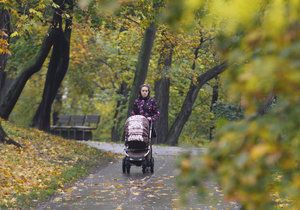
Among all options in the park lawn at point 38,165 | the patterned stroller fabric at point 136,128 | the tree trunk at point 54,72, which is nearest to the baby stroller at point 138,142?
the patterned stroller fabric at point 136,128

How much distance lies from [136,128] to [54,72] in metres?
9.98

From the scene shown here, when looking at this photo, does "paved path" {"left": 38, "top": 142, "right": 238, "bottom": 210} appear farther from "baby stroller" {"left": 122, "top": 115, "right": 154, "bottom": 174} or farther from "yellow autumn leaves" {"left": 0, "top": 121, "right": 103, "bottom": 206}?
"yellow autumn leaves" {"left": 0, "top": 121, "right": 103, "bottom": 206}

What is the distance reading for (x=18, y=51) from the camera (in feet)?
86.5

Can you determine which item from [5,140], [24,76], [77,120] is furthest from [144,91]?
[77,120]

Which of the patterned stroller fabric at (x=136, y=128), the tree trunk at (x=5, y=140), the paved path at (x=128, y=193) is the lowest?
the paved path at (x=128, y=193)

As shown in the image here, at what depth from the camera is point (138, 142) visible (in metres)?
14.0

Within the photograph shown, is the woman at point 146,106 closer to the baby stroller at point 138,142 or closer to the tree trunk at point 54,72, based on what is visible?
the baby stroller at point 138,142

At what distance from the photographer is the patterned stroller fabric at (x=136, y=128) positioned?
13594 millimetres

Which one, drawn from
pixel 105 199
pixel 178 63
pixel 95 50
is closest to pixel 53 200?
pixel 105 199

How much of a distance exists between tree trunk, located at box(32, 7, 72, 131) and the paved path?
757cm

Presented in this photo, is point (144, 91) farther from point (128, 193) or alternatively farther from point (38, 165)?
point (128, 193)

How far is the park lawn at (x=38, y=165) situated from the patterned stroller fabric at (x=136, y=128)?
1.41m

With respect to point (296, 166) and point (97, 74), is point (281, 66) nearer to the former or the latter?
point (296, 166)

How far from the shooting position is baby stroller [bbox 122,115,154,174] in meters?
13.6
